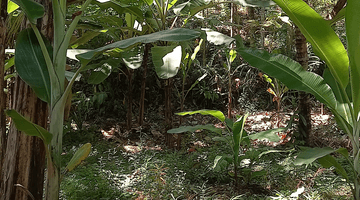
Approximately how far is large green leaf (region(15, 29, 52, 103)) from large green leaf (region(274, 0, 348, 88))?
1.31 meters

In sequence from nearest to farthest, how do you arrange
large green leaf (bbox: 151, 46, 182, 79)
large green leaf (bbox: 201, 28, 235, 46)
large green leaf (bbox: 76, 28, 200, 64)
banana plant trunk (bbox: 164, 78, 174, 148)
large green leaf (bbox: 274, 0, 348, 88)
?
large green leaf (bbox: 76, 28, 200, 64)
large green leaf (bbox: 274, 0, 348, 88)
large green leaf (bbox: 151, 46, 182, 79)
large green leaf (bbox: 201, 28, 235, 46)
banana plant trunk (bbox: 164, 78, 174, 148)

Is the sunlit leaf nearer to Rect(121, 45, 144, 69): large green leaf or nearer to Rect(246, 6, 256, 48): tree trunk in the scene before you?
Rect(121, 45, 144, 69): large green leaf

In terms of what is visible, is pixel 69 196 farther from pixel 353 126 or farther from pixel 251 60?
pixel 353 126

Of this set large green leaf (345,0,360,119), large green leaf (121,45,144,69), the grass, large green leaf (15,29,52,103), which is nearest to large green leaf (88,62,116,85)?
large green leaf (121,45,144,69)

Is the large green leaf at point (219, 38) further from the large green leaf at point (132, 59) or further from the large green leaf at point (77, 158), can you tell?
the large green leaf at point (77, 158)

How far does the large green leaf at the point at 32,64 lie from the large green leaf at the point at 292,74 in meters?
1.27

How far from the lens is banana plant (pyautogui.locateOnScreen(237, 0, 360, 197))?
1.53 m

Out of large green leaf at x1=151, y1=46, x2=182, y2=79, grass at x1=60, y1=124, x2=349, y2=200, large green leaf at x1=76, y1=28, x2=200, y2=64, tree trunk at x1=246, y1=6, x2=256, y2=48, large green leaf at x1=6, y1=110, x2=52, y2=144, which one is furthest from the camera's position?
tree trunk at x1=246, y1=6, x2=256, y2=48

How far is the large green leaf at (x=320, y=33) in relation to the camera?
5.25 ft

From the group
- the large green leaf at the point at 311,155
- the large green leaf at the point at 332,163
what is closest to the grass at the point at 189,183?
the large green leaf at the point at 332,163

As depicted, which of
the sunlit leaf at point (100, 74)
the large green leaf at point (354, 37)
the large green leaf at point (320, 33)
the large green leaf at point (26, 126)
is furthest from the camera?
the sunlit leaf at point (100, 74)

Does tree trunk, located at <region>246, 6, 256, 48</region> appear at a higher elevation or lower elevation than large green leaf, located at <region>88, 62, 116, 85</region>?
higher

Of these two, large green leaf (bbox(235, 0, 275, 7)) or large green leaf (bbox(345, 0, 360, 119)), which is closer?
large green leaf (bbox(345, 0, 360, 119))

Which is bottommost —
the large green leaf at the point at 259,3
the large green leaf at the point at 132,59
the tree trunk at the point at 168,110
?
the tree trunk at the point at 168,110
